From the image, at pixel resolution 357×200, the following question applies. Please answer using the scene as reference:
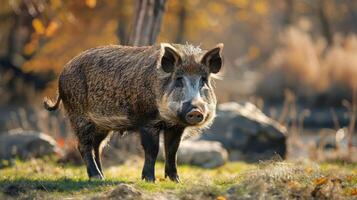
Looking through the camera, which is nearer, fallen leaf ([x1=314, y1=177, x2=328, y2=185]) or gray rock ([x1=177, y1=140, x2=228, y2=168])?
fallen leaf ([x1=314, y1=177, x2=328, y2=185])

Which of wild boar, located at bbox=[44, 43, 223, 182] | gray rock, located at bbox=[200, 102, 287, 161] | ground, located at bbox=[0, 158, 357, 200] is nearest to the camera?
ground, located at bbox=[0, 158, 357, 200]

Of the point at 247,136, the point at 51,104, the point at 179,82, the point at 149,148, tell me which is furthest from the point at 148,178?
the point at 247,136

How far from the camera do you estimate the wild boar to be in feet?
32.8

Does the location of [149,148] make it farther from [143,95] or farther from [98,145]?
[98,145]

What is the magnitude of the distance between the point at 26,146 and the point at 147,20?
363cm

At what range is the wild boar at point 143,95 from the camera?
9.99 metres

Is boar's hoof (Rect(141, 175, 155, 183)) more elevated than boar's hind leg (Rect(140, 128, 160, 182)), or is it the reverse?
boar's hind leg (Rect(140, 128, 160, 182))

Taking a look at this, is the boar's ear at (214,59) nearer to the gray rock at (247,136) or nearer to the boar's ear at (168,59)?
the boar's ear at (168,59)

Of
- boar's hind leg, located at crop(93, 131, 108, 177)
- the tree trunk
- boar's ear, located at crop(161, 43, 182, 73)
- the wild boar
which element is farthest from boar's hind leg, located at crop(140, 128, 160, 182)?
the tree trunk

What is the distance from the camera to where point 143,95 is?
33.9 feet

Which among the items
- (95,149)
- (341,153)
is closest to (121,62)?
(95,149)

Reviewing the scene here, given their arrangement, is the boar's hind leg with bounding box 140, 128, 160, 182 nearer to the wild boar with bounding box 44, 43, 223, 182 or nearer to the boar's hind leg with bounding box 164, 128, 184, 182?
the wild boar with bounding box 44, 43, 223, 182

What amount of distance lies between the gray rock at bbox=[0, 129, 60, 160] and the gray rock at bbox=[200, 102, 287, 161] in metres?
3.81

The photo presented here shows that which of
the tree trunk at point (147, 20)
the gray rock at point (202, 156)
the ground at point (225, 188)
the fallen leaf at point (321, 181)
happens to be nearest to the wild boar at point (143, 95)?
the ground at point (225, 188)
